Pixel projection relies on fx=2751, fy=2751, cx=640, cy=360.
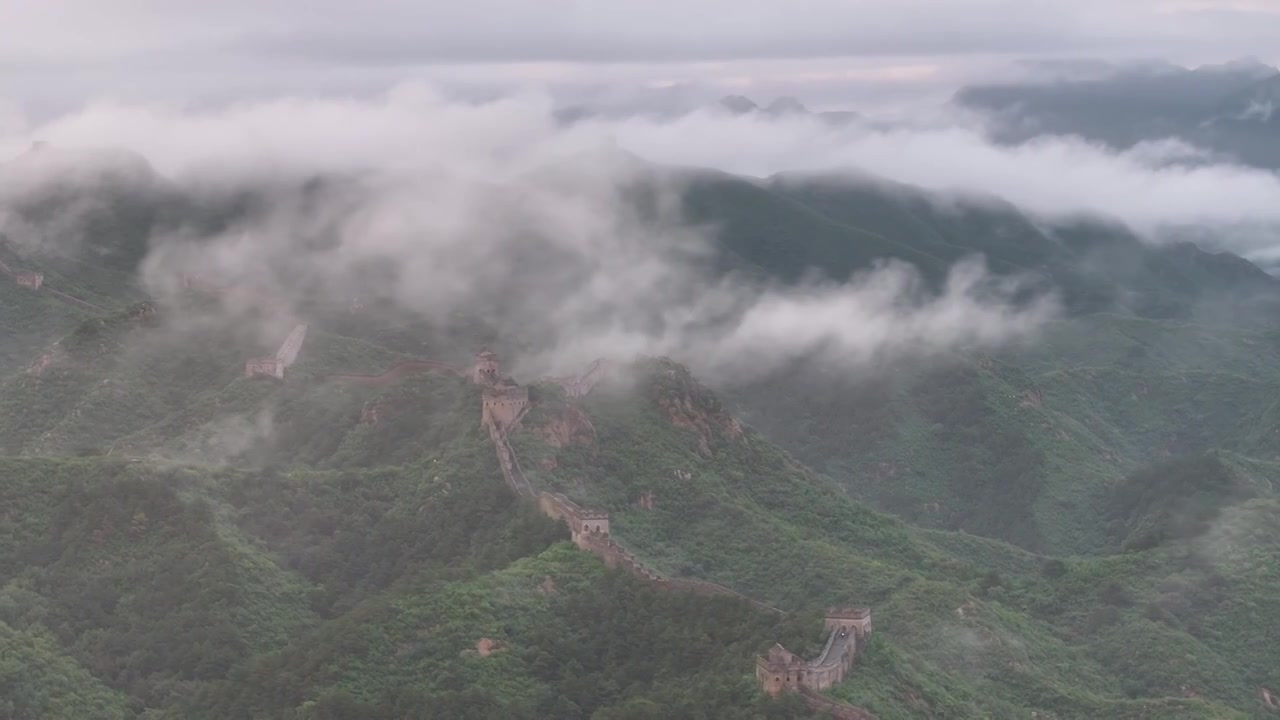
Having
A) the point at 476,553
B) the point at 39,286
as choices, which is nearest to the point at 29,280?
the point at 39,286

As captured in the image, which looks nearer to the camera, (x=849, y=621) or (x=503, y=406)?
(x=849, y=621)

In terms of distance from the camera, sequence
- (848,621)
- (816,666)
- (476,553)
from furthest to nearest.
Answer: (476,553), (848,621), (816,666)

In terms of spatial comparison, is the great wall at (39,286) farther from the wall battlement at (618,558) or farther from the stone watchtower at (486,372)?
the stone watchtower at (486,372)

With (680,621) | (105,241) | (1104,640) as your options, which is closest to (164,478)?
(680,621)

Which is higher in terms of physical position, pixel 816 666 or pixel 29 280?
pixel 816 666

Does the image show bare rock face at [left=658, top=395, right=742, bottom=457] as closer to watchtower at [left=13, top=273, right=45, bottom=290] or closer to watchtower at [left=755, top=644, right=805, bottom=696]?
watchtower at [left=755, top=644, right=805, bottom=696]

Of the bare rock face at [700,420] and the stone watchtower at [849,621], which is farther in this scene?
the bare rock face at [700,420]

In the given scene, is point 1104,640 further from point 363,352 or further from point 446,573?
point 363,352

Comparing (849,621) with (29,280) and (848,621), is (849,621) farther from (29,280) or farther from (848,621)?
(29,280)

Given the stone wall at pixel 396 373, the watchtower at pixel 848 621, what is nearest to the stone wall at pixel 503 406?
the stone wall at pixel 396 373
